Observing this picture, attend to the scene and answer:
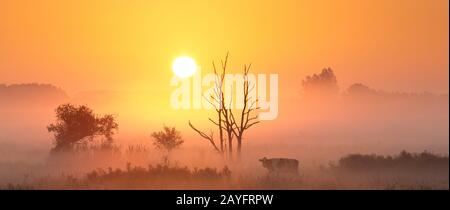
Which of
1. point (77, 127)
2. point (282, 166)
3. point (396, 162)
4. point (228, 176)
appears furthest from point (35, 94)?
point (396, 162)

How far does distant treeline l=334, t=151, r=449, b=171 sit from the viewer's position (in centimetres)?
2212

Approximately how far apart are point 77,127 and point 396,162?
12.4m

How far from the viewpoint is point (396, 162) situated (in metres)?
22.7

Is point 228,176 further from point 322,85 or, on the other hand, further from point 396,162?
point 322,85

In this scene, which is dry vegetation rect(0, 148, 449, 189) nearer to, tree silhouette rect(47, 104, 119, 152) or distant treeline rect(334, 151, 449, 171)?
distant treeline rect(334, 151, 449, 171)

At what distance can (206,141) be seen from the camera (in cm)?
2377

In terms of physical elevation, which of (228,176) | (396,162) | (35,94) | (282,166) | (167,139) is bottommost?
(228,176)

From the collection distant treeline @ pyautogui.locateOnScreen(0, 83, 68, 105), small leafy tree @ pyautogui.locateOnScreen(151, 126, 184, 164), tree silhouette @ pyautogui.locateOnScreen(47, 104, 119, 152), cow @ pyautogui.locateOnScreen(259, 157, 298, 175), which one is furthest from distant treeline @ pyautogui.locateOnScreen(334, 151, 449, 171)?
distant treeline @ pyautogui.locateOnScreen(0, 83, 68, 105)

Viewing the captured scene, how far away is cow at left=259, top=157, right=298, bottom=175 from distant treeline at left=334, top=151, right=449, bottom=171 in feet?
8.98

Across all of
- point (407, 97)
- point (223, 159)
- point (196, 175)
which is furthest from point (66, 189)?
point (407, 97)

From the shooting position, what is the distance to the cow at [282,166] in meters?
19.8

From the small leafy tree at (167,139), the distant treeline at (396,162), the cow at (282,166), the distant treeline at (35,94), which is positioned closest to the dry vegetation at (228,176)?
the distant treeline at (396,162)

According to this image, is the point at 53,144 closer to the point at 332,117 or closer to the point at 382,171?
the point at 382,171

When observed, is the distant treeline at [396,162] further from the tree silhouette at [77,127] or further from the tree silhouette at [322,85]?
the tree silhouette at [322,85]
